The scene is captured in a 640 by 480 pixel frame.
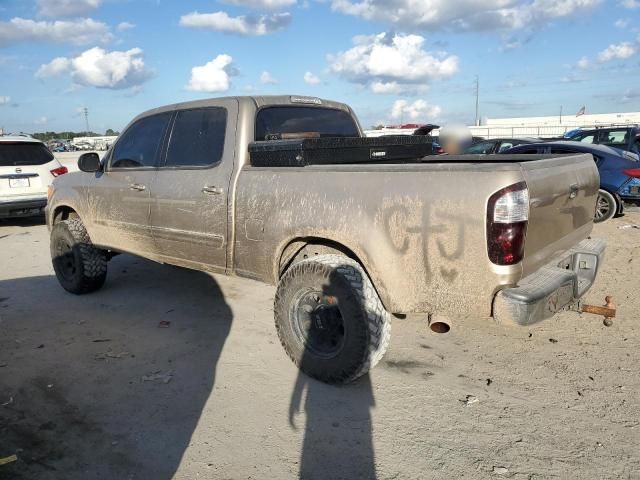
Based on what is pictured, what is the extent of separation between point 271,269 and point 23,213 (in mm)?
7642

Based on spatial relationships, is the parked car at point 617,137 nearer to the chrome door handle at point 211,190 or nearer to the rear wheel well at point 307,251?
the rear wheel well at point 307,251

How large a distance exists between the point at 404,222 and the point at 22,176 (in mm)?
8837

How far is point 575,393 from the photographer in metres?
3.39

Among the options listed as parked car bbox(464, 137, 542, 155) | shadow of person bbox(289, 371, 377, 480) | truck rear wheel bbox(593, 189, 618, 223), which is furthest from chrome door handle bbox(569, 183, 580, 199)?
parked car bbox(464, 137, 542, 155)

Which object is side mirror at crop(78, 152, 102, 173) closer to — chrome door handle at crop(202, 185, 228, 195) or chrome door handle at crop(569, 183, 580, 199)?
chrome door handle at crop(202, 185, 228, 195)

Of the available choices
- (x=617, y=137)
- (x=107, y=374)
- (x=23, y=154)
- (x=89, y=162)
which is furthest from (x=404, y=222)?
(x=617, y=137)

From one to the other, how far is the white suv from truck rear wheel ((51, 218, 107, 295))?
434 centimetres

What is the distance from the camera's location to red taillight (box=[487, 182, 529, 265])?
2.73 meters

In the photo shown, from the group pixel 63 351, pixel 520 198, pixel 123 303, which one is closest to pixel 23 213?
pixel 123 303

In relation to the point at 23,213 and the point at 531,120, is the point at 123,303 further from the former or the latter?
the point at 531,120

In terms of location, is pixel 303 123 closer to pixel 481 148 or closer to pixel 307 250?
pixel 307 250

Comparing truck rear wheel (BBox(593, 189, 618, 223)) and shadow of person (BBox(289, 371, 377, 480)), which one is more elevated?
truck rear wheel (BBox(593, 189, 618, 223))

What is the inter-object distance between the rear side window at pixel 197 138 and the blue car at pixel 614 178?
23.3 feet

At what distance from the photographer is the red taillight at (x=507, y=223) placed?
107 inches
